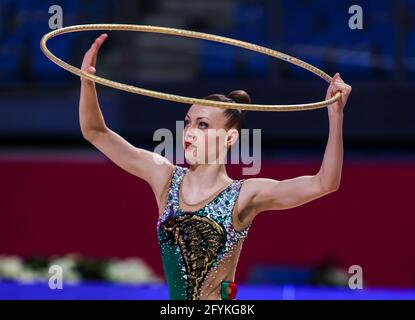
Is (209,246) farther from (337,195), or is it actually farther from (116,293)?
(337,195)

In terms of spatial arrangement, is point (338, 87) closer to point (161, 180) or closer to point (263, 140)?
point (161, 180)

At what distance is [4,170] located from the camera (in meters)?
7.66

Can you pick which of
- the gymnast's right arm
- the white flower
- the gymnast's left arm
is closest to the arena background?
the white flower

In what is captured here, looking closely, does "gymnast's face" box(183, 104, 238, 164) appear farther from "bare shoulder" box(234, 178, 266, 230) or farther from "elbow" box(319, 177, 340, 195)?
"elbow" box(319, 177, 340, 195)

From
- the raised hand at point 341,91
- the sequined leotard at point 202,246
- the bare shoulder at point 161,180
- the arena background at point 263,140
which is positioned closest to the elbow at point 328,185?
the raised hand at point 341,91

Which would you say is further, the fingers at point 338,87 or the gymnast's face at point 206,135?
the gymnast's face at point 206,135

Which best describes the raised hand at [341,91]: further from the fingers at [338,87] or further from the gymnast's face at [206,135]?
the gymnast's face at [206,135]

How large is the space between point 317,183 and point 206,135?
1.51 feet

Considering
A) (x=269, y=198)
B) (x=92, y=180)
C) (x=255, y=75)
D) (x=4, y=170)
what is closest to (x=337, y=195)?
(x=255, y=75)

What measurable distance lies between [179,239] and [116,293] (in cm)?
157

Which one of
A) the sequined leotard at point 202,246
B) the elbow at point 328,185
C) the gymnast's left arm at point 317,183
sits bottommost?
the sequined leotard at point 202,246

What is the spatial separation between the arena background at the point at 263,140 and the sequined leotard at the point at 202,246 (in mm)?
3470

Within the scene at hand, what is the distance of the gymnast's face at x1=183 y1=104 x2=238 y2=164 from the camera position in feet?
11.5

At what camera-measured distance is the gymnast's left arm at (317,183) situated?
128 inches
